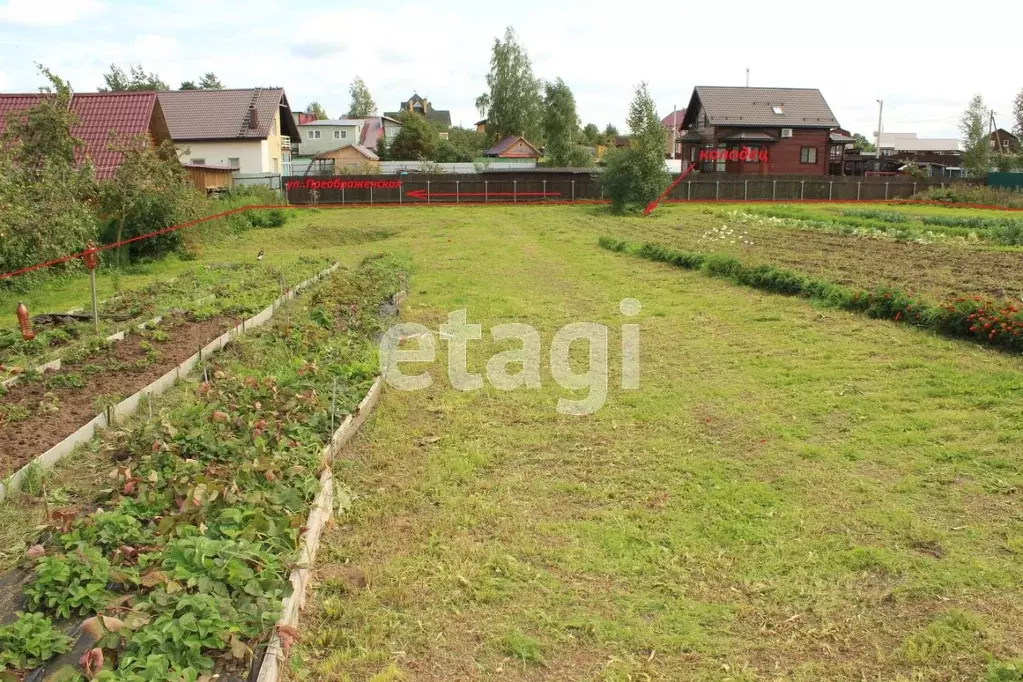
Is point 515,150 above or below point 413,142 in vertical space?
below

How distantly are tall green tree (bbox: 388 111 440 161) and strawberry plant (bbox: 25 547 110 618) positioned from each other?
158 ft

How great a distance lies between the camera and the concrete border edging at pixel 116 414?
5.30m

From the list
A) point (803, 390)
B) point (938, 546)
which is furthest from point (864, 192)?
point (938, 546)

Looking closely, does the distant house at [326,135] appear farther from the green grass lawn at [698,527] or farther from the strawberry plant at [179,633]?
the strawberry plant at [179,633]

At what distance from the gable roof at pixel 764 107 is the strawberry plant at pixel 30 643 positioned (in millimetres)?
40321

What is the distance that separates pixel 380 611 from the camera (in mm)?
4129

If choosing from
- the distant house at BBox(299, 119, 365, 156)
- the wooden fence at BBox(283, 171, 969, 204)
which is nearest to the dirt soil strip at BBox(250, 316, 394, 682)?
the wooden fence at BBox(283, 171, 969, 204)

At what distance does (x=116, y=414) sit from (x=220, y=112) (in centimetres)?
3108

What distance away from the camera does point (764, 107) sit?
4150cm

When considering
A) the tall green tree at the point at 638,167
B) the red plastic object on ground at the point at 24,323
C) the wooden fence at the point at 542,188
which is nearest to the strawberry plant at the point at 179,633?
the red plastic object on ground at the point at 24,323

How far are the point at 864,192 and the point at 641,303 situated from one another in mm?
26406

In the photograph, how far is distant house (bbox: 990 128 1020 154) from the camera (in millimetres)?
50219

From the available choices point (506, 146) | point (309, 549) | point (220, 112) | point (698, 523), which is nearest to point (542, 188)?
point (220, 112)

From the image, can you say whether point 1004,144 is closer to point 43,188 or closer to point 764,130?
point 764,130
